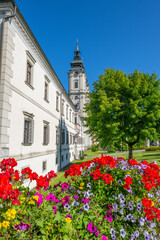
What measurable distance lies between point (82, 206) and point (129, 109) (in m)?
13.1

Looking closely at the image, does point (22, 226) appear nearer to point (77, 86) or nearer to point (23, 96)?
point (23, 96)

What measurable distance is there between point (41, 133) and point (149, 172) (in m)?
9.33

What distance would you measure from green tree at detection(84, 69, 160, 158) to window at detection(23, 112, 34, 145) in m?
6.79

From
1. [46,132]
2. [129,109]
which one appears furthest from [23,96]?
[129,109]

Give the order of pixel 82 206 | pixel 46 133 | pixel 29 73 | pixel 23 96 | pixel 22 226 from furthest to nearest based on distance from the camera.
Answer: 1. pixel 46 133
2. pixel 29 73
3. pixel 23 96
4. pixel 82 206
5. pixel 22 226

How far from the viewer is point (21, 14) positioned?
8.45 metres

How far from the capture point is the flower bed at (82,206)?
2.36 meters

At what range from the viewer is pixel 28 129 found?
9656 mm

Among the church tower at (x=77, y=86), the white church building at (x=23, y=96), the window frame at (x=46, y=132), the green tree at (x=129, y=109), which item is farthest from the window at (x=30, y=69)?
the church tower at (x=77, y=86)

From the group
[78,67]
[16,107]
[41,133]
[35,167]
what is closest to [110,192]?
[16,107]

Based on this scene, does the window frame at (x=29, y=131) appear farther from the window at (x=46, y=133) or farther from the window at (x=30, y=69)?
the window at (x=46, y=133)

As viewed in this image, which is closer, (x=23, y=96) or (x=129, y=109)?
(x=23, y=96)

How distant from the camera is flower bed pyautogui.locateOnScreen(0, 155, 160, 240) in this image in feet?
7.75

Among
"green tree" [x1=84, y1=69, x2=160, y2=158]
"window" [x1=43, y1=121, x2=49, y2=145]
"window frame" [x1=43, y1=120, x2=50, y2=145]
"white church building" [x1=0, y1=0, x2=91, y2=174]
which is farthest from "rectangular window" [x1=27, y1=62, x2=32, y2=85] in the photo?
"green tree" [x1=84, y1=69, x2=160, y2=158]
